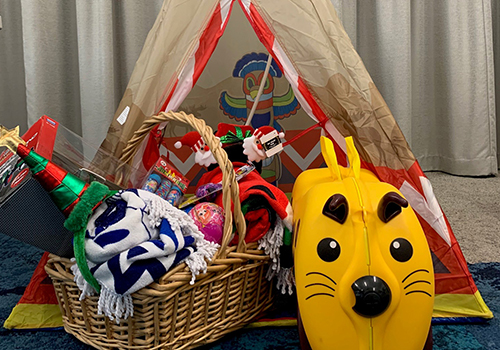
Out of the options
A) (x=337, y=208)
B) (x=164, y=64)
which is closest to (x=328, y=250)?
(x=337, y=208)

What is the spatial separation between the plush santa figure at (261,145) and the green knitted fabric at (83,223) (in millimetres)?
410

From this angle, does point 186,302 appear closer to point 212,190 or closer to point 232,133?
point 212,190

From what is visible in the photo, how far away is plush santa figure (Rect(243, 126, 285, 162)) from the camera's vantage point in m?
1.03

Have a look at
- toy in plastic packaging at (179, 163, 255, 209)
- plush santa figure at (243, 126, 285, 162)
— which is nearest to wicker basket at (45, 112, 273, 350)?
toy in plastic packaging at (179, 163, 255, 209)

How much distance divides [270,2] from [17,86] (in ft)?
4.11

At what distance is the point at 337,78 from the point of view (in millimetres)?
1020

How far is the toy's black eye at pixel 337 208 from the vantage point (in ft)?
2.20

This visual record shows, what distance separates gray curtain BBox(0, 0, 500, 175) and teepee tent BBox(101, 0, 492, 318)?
2.02 ft

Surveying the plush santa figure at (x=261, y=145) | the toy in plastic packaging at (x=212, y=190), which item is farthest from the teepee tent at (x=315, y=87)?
the toy in plastic packaging at (x=212, y=190)

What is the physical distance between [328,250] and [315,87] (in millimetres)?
479

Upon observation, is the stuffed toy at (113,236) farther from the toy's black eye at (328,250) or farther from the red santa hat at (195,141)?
the red santa hat at (195,141)

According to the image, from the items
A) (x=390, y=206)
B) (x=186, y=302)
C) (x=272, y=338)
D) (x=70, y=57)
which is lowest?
(x=272, y=338)

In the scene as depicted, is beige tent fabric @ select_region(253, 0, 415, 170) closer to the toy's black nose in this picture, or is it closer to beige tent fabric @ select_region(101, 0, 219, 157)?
beige tent fabric @ select_region(101, 0, 219, 157)

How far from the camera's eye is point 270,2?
1.05 meters
